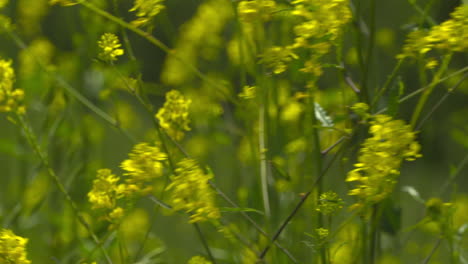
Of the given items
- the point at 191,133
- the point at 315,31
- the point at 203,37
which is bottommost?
the point at 191,133

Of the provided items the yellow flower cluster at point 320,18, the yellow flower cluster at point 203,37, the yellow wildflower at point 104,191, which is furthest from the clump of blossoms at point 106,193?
the yellow flower cluster at point 203,37

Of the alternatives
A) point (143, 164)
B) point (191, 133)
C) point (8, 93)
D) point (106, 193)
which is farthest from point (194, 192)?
point (191, 133)

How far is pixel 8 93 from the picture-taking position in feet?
2.19

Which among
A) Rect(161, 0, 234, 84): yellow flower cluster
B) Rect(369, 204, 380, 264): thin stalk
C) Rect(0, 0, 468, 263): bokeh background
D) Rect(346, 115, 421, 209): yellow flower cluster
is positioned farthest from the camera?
Rect(161, 0, 234, 84): yellow flower cluster

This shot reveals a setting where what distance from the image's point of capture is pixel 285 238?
0.67m

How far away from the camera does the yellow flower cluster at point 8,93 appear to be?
66cm

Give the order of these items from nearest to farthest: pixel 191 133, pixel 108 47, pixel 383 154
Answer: pixel 383 154, pixel 108 47, pixel 191 133

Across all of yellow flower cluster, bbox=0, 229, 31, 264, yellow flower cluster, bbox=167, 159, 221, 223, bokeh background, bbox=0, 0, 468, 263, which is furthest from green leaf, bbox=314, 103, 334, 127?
yellow flower cluster, bbox=0, 229, 31, 264

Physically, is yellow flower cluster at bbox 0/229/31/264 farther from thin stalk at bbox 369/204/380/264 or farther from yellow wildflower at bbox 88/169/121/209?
thin stalk at bbox 369/204/380/264

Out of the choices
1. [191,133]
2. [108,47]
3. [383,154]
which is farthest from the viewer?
[191,133]

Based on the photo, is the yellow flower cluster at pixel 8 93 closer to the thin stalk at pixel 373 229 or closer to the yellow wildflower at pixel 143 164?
the yellow wildflower at pixel 143 164

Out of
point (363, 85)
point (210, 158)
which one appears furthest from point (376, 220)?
point (210, 158)

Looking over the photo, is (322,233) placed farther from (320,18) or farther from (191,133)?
(191,133)

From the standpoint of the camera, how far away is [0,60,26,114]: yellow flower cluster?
26.1 inches
